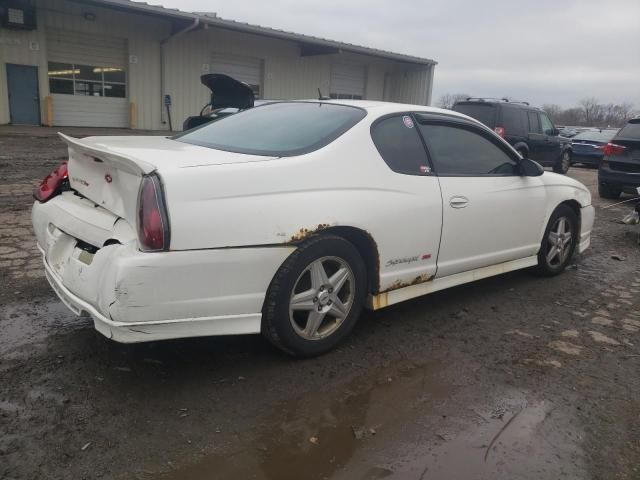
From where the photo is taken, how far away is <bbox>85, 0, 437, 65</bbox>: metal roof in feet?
55.4

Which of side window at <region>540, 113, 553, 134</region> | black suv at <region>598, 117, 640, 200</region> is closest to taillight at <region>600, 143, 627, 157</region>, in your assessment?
black suv at <region>598, 117, 640, 200</region>

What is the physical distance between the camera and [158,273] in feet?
8.00

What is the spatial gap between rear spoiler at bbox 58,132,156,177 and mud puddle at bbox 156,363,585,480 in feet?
4.38

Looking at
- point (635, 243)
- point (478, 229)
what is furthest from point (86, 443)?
point (635, 243)

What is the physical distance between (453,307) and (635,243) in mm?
3994

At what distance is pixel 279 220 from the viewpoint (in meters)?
2.74

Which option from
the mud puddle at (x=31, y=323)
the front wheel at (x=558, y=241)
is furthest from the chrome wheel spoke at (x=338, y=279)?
the front wheel at (x=558, y=241)

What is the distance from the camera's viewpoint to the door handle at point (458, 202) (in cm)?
366

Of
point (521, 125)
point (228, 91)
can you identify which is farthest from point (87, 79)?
point (521, 125)

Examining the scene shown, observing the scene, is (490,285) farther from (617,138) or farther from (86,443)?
(617,138)

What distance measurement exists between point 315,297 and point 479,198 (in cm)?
157

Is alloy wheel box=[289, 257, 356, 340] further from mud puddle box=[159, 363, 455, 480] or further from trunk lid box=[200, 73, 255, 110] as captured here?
trunk lid box=[200, 73, 255, 110]

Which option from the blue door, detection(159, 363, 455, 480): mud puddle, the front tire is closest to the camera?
detection(159, 363, 455, 480): mud puddle

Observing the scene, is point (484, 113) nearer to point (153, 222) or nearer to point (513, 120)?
point (513, 120)
